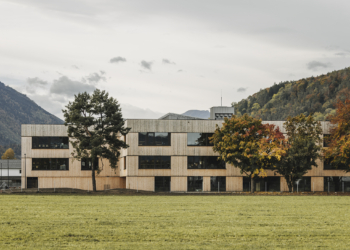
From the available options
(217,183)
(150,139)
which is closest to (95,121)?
(150,139)

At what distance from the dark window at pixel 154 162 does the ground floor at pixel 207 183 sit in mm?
1430

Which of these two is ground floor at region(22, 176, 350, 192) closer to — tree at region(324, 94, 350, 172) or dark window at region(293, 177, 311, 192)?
dark window at region(293, 177, 311, 192)

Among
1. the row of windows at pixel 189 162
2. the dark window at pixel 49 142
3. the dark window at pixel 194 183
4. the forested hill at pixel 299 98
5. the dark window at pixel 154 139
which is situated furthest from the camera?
the forested hill at pixel 299 98

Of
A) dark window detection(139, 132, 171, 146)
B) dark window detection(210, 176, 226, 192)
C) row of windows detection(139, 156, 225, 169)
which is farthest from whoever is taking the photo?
dark window detection(210, 176, 226, 192)

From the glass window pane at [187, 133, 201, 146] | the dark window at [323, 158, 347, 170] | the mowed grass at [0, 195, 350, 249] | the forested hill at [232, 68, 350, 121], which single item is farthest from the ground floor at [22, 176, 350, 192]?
the forested hill at [232, 68, 350, 121]

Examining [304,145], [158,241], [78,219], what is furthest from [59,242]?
[304,145]

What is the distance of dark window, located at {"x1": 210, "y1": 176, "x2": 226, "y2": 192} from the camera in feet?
195

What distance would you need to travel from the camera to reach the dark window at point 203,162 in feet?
194

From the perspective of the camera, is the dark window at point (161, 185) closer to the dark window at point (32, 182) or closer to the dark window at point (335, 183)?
the dark window at point (32, 182)

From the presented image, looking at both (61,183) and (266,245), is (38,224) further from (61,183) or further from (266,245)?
(61,183)

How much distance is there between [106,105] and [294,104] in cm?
11814

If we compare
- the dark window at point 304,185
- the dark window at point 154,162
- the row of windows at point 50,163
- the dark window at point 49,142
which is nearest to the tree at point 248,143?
the dark window at point 154,162

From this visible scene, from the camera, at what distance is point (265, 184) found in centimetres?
6003

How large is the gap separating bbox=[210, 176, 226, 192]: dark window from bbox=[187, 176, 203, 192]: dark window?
146 centimetres
